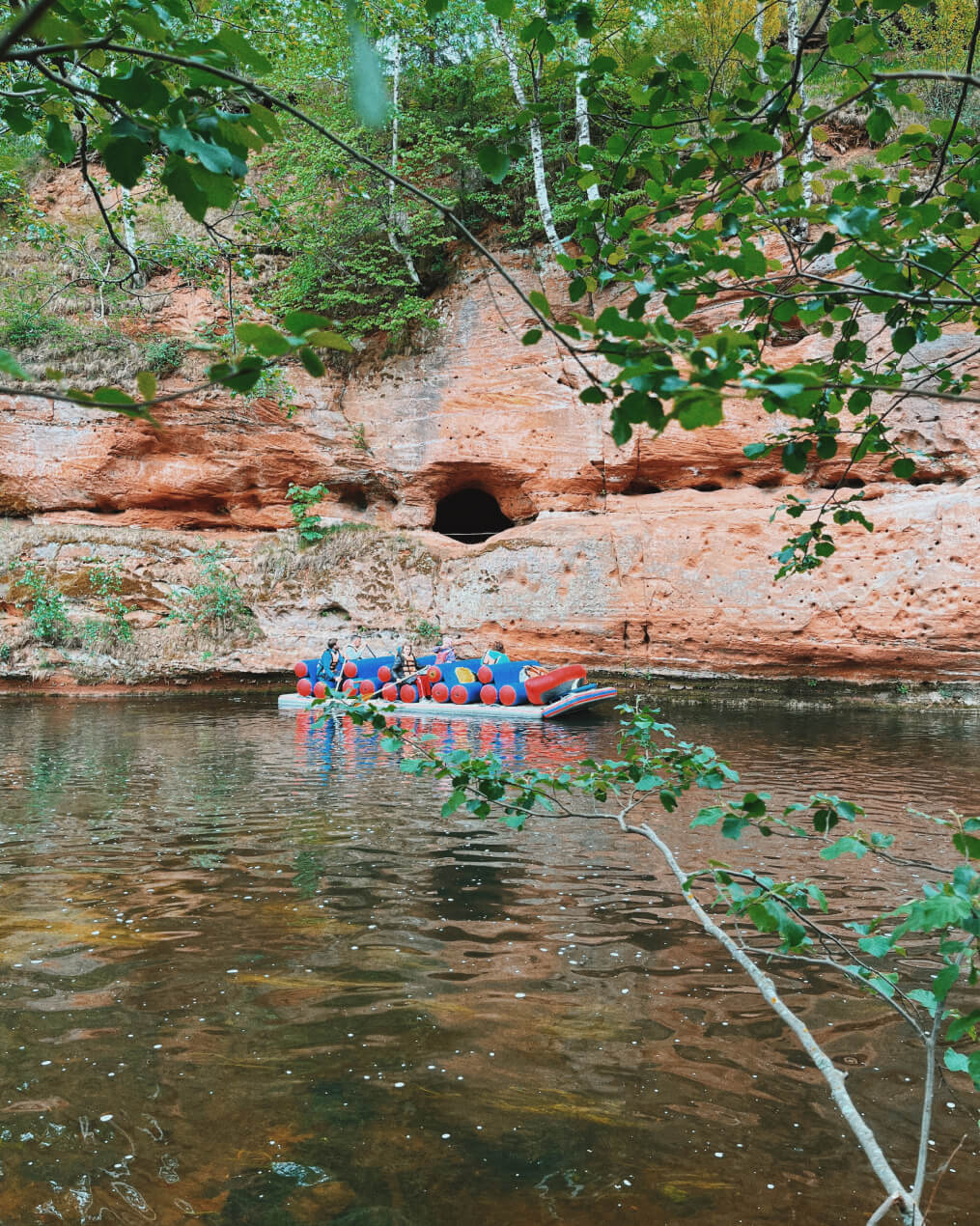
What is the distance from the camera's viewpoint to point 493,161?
1.79 metres

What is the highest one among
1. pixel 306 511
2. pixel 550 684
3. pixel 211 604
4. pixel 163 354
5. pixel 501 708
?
pixel 163 354

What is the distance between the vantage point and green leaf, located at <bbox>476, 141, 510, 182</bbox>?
68.4 inches

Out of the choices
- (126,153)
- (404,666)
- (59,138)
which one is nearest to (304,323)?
(126,153)

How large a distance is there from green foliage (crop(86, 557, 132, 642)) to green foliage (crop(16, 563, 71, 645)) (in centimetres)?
69

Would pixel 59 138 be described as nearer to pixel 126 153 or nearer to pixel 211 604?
pixel 126 153

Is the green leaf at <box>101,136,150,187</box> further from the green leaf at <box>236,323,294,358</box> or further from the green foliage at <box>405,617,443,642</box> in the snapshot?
the green foliage at <box>405,617,443,642</box>

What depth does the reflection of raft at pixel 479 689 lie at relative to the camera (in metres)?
13.0

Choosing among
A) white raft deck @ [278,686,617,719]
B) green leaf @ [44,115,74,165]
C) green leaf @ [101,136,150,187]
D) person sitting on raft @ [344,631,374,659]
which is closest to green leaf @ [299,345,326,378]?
green leaf @ [101,136,150,187]

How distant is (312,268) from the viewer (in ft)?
58.5

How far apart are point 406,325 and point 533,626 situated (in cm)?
746

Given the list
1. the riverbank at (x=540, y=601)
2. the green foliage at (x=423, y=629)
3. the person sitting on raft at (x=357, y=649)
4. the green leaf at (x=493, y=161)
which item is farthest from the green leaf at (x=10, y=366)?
the green foliage at (x=423, y=629)

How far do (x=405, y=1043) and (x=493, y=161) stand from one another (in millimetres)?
3058

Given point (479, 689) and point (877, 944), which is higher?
point (877, 944)

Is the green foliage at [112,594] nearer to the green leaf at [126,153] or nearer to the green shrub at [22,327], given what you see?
the green shrub at [22,327]
